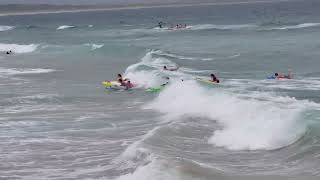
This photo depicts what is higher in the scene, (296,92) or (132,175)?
(132,175)

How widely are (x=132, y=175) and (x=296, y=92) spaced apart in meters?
17.4

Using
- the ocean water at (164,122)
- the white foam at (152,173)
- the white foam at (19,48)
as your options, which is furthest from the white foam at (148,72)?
the white foam at (19,48)

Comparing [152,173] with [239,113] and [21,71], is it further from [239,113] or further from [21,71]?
[21,71]

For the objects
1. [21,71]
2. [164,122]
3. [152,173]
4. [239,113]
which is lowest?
[21,71]

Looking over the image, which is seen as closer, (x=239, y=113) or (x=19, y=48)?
(x=239, y=113)

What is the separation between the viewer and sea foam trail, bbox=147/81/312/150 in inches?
831

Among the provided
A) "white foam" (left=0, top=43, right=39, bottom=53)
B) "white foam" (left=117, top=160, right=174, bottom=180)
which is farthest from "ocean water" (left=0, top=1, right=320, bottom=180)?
"white foam" (left=0, top=43, right=39, bottom=53)

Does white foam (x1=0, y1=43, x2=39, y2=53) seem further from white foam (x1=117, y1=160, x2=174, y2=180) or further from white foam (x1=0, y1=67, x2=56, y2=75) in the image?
white foam (x1=117, y1=160, x2=174, y2=180)

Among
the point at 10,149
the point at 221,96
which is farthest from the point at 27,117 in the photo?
the point at 221,96

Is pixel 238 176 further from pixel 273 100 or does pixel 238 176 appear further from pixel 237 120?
pixel 273 100

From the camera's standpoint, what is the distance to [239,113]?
25.6 metres

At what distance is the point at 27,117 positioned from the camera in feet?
88.2

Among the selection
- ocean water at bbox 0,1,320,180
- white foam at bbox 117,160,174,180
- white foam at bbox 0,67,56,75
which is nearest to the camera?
white foam at bbox 117,160,174,180

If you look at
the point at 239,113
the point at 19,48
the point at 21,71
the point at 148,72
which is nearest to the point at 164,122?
the point at 239,113
